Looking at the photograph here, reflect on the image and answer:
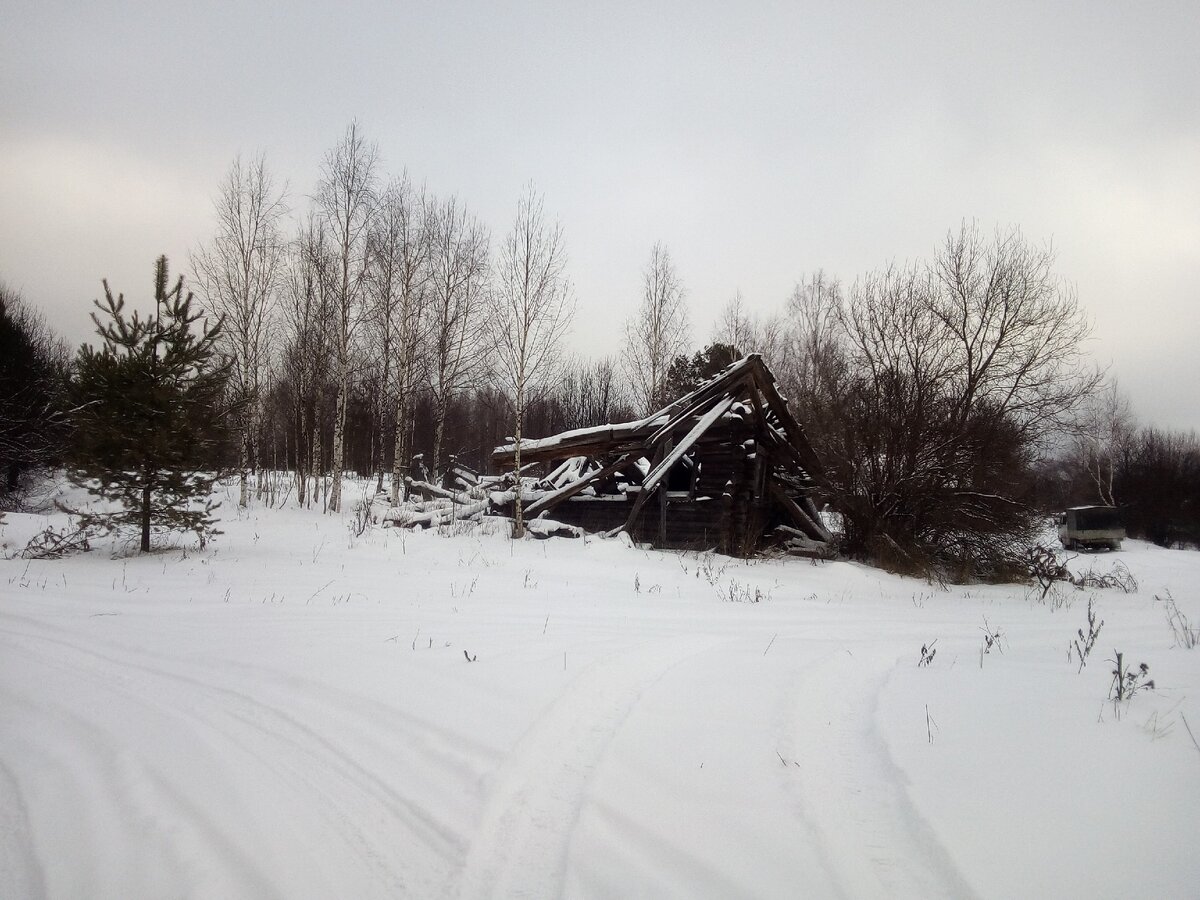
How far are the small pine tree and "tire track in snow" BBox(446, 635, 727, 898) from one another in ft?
31.2

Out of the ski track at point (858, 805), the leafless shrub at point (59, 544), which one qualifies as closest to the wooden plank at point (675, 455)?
the ski track at point (858, 805)

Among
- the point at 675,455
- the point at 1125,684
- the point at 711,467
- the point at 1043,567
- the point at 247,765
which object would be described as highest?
the point at 675,455

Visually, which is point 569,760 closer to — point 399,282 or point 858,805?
point 858,805

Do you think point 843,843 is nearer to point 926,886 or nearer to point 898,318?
point 926,886

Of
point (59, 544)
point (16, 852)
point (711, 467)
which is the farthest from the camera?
point (711, 467)

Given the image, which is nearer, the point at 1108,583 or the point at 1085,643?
the point at 1085,643

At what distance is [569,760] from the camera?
2.96 m

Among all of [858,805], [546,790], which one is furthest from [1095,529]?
[546,790]

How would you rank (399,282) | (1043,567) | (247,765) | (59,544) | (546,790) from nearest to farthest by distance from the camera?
(546,790) → (247,765) → (59,544) → (1043,567) → (399,282)

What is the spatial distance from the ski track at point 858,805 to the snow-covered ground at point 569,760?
1 cm

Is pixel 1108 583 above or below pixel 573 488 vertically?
below

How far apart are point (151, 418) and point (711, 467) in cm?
1151

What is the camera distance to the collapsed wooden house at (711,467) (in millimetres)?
14258

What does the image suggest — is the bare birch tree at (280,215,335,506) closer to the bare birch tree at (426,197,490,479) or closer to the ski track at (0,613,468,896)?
the bare birch tree at (426,197,490,479)
